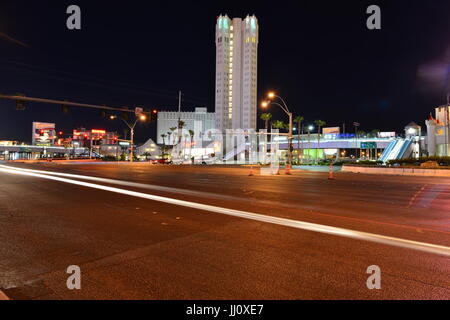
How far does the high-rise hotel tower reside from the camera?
13375 centimetres

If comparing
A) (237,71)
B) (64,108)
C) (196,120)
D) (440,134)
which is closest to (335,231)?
(64,108)

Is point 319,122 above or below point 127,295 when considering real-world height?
above

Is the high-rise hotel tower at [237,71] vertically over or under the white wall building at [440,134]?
over

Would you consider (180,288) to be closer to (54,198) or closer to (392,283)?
(392,283)

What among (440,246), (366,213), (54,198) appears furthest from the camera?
(54,198)

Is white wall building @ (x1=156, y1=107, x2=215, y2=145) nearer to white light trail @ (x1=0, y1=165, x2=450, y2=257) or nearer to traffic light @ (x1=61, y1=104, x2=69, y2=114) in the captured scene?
traffic light @ (x1=61, y1=104, x2=69, y2=114)

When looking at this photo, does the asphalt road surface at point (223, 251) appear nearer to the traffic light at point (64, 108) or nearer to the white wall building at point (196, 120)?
the traffic light at point (64, 108)

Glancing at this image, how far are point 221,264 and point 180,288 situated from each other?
1019 mm

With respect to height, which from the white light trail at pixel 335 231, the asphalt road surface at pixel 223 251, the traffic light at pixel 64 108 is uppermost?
the traffic light at pixel 64 108

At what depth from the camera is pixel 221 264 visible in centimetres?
484

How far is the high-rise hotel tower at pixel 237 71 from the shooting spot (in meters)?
134

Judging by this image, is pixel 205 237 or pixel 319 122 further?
pixel 319 122

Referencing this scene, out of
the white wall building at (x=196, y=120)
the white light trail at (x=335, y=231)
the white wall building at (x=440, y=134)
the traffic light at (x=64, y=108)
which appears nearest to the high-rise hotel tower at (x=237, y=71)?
the white wall building at (x=196, y=120)
